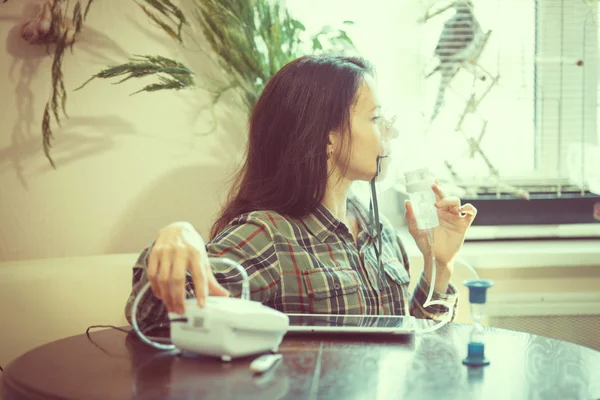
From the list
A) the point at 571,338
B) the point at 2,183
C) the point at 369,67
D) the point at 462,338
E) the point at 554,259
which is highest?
the point at 369,67

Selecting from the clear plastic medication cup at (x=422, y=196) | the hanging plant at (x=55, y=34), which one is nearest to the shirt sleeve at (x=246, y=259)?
the clear plastic medication cup at (x=422, y=196)

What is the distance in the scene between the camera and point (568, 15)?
222cm

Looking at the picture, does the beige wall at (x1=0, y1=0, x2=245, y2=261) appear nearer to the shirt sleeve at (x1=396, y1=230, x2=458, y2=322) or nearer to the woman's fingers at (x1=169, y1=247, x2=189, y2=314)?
the shirt sleeve at (x1=396, y1=230, x2=458, y2=322)

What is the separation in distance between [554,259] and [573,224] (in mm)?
312

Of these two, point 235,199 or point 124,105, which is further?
point 124,105

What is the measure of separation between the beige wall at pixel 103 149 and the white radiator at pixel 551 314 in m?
0.76

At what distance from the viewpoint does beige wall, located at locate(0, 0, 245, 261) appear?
187 cm

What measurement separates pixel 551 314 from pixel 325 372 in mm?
1212

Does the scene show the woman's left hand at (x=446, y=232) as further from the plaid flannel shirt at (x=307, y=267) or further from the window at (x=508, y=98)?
the window at (x=508, y=98)

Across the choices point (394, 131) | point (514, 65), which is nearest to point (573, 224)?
point (514, 65)

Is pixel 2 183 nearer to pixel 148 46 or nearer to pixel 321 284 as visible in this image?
pixel 148 46

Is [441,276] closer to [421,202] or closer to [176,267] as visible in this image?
[421,202]

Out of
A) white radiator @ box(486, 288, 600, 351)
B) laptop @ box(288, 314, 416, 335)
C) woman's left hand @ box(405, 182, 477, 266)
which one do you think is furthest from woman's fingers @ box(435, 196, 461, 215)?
white radiator @ box(486, 288, 600, 351)

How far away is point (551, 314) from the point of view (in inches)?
76.1
